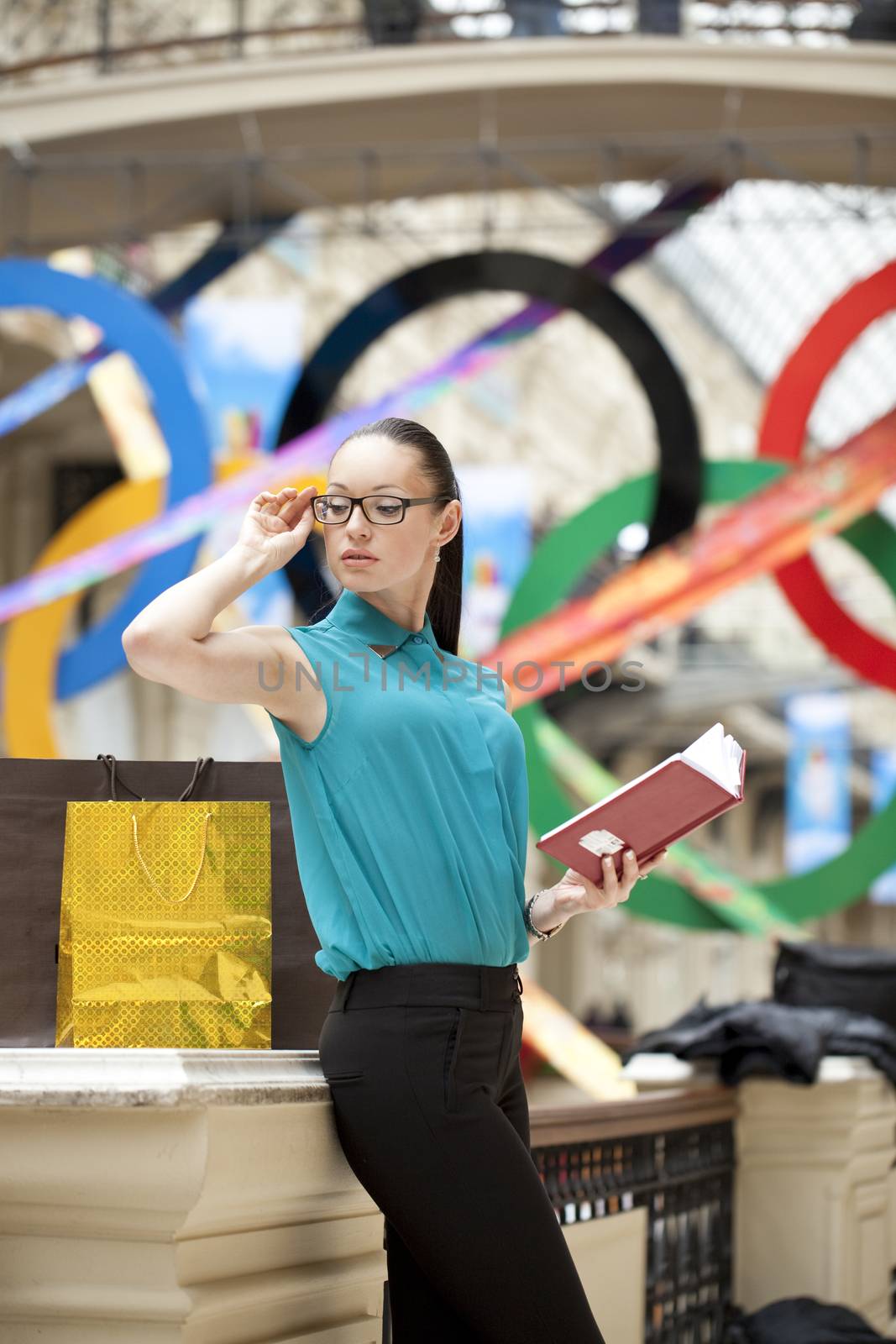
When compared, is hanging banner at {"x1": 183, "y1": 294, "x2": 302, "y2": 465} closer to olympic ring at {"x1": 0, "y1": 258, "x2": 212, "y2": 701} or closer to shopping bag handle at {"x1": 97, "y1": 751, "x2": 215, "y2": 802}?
olympic ring at {"x1": 0, "y1": 258, "x2": 212, "y2": 701}

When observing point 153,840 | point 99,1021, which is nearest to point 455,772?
point 153,840

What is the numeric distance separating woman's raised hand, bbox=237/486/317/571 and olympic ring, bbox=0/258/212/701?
20.2ft

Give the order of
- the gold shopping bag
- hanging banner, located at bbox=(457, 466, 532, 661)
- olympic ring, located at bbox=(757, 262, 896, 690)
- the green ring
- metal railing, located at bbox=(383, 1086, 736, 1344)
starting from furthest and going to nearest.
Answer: hanging banner, located at bbox=(457, 466, 532, 661) < olympic ring, located at bbox=(757, 262, 896, 690) < the green ring < metal railing, located at bbox=(383, 1086, 736, 1344) < the gold shopping bag

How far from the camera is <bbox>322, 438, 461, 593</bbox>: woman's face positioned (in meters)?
1.98

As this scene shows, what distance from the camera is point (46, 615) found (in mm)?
8742

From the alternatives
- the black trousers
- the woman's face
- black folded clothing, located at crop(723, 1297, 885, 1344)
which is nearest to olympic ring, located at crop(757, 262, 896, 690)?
black folded clothing, located at crop(723, 1297, 885, 1344)

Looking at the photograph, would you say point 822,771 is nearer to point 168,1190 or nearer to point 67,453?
point 67,453

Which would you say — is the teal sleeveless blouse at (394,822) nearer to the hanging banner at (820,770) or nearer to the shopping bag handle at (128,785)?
the shopping bag handle at (128,785)

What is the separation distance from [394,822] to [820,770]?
18.3 meters

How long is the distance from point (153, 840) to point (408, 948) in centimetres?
43

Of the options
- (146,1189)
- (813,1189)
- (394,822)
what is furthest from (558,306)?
(146,1189)

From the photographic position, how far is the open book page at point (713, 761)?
1982mm

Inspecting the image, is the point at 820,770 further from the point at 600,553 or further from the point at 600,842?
the point at 600,842

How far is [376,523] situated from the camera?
1.98 meters
